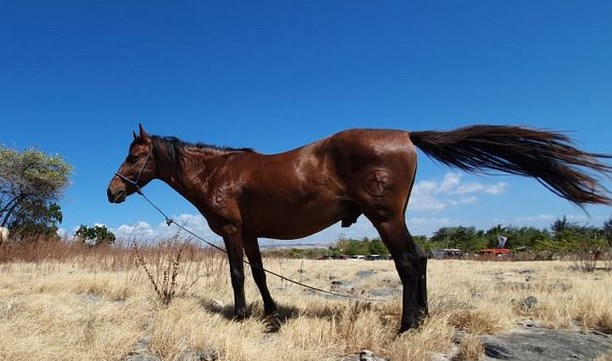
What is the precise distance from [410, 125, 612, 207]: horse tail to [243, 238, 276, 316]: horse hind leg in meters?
2.47

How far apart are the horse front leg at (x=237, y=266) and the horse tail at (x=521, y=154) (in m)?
2.40

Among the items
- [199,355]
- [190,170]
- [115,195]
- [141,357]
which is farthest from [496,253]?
[141,357]

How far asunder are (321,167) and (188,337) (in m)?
2.26

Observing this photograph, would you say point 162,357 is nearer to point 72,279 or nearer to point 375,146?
point 375,146

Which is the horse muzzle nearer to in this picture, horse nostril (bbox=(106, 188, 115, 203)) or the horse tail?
horse nostril (bbox=(106, 188, 115, 203))

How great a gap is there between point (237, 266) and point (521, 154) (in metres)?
3.46

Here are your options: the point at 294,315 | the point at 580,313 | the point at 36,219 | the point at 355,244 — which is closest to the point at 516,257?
the point at 355,244

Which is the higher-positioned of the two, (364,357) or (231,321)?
(231,321)

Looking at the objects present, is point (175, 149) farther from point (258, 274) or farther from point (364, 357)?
point (364, 357)

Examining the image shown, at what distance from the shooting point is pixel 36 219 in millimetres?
30047

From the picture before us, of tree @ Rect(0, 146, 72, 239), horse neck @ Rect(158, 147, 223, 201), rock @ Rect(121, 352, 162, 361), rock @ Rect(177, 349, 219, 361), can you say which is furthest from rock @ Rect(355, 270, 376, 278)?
tree @ Rect(0, 146, 72, 239)

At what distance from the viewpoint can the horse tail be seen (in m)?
4.78

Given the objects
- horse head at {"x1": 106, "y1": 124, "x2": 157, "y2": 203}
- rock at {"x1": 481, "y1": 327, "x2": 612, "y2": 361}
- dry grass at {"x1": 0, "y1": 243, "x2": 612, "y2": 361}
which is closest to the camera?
dry grass at {"x1": 0, "y1": 243, "x2": 612, "y2": 361}

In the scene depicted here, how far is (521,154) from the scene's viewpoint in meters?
5.04
